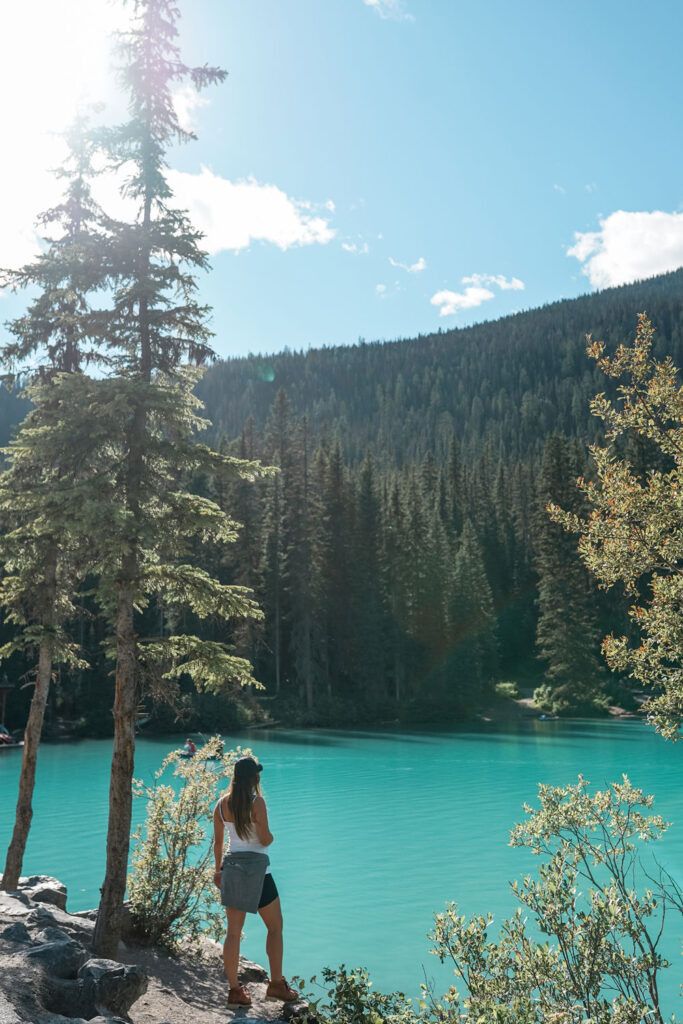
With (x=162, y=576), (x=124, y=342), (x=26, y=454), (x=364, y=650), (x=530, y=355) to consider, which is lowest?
(x=364, y=650)

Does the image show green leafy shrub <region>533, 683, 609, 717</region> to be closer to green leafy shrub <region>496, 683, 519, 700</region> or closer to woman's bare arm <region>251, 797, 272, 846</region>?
green leafy shrub <region>496, 683, 519, 700</region>

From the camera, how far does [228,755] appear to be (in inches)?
368

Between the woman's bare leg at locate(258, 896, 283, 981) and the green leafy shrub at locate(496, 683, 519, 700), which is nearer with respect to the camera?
the woman's bare leg at locate(258, 896, 283, 981)

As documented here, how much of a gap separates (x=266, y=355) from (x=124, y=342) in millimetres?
194019

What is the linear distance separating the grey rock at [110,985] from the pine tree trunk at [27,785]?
5.00 meters

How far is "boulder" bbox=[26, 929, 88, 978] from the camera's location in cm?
591

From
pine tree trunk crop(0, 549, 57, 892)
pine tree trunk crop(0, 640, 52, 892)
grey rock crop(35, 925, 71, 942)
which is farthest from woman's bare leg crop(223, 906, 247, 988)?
pine tree trunk crop(0, 549, 57, 892)

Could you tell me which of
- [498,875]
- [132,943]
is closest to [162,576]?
[132,943]

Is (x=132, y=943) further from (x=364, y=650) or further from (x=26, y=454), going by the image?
(x=364, y=650)

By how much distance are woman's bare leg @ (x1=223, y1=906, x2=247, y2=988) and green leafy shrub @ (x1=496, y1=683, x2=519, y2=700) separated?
175 ft

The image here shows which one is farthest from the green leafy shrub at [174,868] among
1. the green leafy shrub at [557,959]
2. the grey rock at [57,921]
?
the green leafy shrub at [557,959]

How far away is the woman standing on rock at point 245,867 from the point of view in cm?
598

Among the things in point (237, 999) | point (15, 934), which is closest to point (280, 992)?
point (237, 999)

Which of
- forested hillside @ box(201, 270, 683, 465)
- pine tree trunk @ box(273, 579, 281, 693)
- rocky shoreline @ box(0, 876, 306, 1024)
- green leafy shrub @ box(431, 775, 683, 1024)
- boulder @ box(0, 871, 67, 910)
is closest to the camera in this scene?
green leafy shrub @ box(431, 775, 683, 1024)
